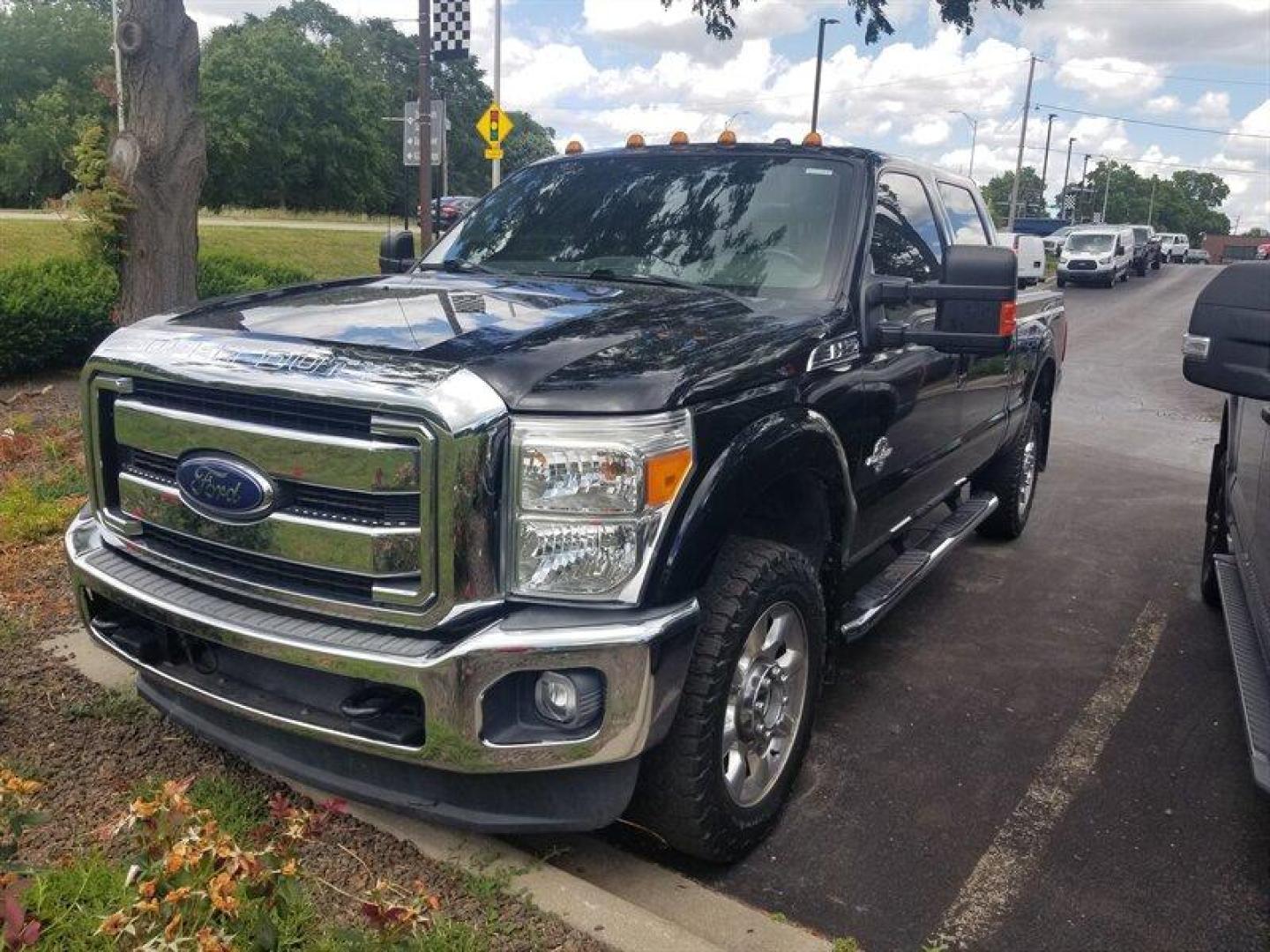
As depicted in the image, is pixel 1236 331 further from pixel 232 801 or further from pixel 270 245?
pixel 270 245

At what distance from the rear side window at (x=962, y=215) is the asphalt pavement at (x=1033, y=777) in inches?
70.0

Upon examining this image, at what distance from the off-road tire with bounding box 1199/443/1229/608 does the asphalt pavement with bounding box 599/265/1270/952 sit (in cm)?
10

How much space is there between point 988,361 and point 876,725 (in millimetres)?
1990

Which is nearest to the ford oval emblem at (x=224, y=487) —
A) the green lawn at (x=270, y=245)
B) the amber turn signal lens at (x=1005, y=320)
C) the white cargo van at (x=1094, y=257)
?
the amber turn signal lens at (x=1005, y=320)

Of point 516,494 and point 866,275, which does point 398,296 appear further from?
point 866,275

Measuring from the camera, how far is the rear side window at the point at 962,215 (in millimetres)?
5090

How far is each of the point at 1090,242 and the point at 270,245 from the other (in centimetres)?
2612

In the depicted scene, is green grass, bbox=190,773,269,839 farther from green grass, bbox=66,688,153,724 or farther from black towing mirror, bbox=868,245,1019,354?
black towing mirror, bbox=868,245,1019,354

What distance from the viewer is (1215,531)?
532cm

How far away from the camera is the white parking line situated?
2936mm

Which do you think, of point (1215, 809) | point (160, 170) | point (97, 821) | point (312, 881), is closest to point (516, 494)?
point (312, 881)

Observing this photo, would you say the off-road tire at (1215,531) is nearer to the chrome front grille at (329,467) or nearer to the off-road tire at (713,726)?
the off-road tire at (713,726)

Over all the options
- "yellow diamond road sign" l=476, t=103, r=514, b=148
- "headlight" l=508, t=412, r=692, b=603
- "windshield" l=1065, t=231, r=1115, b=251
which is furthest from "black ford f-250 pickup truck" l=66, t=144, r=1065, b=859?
"windshield" l=1065, t=231, r=1115, b=251

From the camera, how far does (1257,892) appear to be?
3092mm
